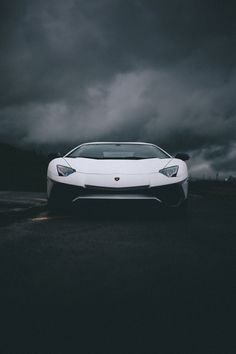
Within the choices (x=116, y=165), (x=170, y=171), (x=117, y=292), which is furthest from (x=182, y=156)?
(x=117, y=292)

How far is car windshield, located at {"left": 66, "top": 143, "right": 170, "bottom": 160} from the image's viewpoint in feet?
22.8

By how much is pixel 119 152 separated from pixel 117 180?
3.93 feet

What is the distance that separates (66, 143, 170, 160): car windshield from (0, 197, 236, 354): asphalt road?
2.14 meters

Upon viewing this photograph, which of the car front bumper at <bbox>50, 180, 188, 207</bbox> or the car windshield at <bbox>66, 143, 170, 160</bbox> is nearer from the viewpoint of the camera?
the car front bumper at <bbox>50, 180, 188, 207</bbox>

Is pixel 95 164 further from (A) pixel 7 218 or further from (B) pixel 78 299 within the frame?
(B) pixel 78 299

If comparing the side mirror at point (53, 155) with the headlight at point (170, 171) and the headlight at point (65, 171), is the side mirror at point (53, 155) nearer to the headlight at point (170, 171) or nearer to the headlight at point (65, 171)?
the headlight at point (65, 171)

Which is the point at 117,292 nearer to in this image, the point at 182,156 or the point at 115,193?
the point at 115,193

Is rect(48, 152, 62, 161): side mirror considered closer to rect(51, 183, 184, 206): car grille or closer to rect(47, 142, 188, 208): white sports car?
rect(47, 142, 188, 208): white sports car

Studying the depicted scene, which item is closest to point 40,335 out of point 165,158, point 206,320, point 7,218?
point 206,320

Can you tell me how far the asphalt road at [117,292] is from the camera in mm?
1893

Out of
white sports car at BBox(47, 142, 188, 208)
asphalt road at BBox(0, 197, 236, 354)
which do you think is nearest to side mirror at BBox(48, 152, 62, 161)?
white sports car at BBox(47, 142, 188, 208)

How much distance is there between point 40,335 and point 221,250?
2.47m

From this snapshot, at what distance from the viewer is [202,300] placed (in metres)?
2.46

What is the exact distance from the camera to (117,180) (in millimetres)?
6098
